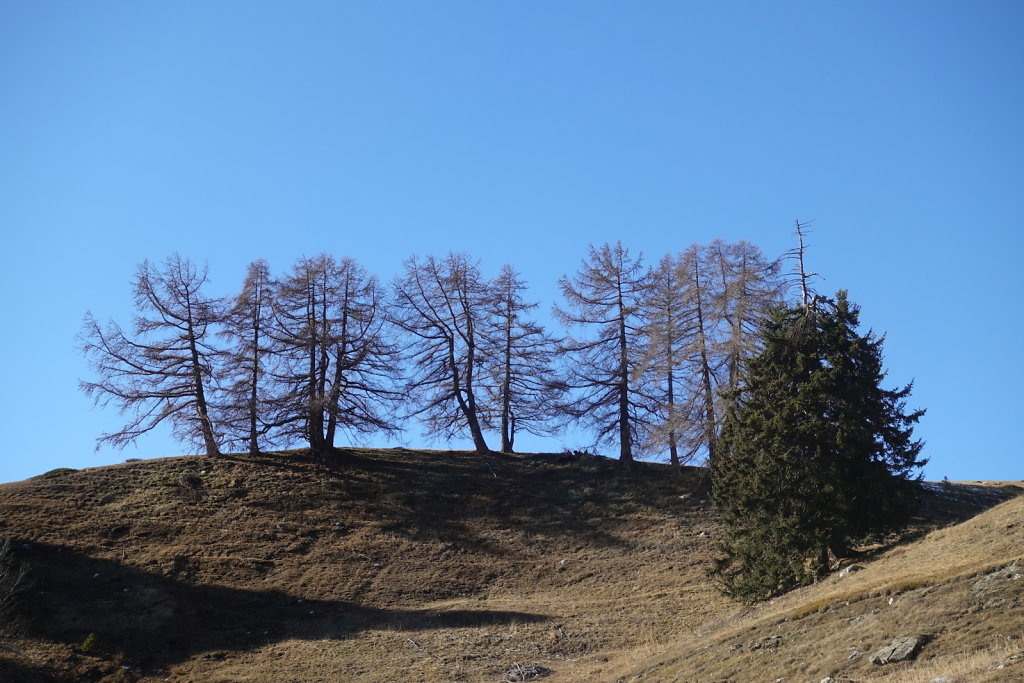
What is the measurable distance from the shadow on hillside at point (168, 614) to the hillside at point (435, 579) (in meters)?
0.09

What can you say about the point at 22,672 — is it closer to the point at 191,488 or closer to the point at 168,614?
the point at 168,614

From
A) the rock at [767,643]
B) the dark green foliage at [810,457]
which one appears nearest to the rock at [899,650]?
the rock at [767,643]

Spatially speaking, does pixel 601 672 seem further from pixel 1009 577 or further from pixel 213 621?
pixel 213 621

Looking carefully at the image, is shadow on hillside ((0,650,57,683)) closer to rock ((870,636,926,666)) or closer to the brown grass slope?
the brown grass slope

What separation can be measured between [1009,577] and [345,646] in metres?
17.3

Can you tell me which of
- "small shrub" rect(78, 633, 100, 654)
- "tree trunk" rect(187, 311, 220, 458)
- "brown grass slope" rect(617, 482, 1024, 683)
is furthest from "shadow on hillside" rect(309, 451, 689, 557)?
"brown grass slope" rect(617, 482, 1024, 683)

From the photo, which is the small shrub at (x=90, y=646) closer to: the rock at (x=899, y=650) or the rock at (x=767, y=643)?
the rock at (x=767, y=643)

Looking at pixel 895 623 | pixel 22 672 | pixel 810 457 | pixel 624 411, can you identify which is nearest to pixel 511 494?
pixel 624 411

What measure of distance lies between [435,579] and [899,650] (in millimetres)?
19939

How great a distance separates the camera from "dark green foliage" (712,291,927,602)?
74.0 ft

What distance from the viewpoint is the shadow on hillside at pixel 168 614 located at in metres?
24.9

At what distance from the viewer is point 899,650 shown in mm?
13805

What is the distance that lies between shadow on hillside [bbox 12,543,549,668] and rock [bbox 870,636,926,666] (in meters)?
13.8

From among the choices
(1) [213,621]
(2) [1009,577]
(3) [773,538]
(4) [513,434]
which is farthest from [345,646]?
(4) [513,434]
